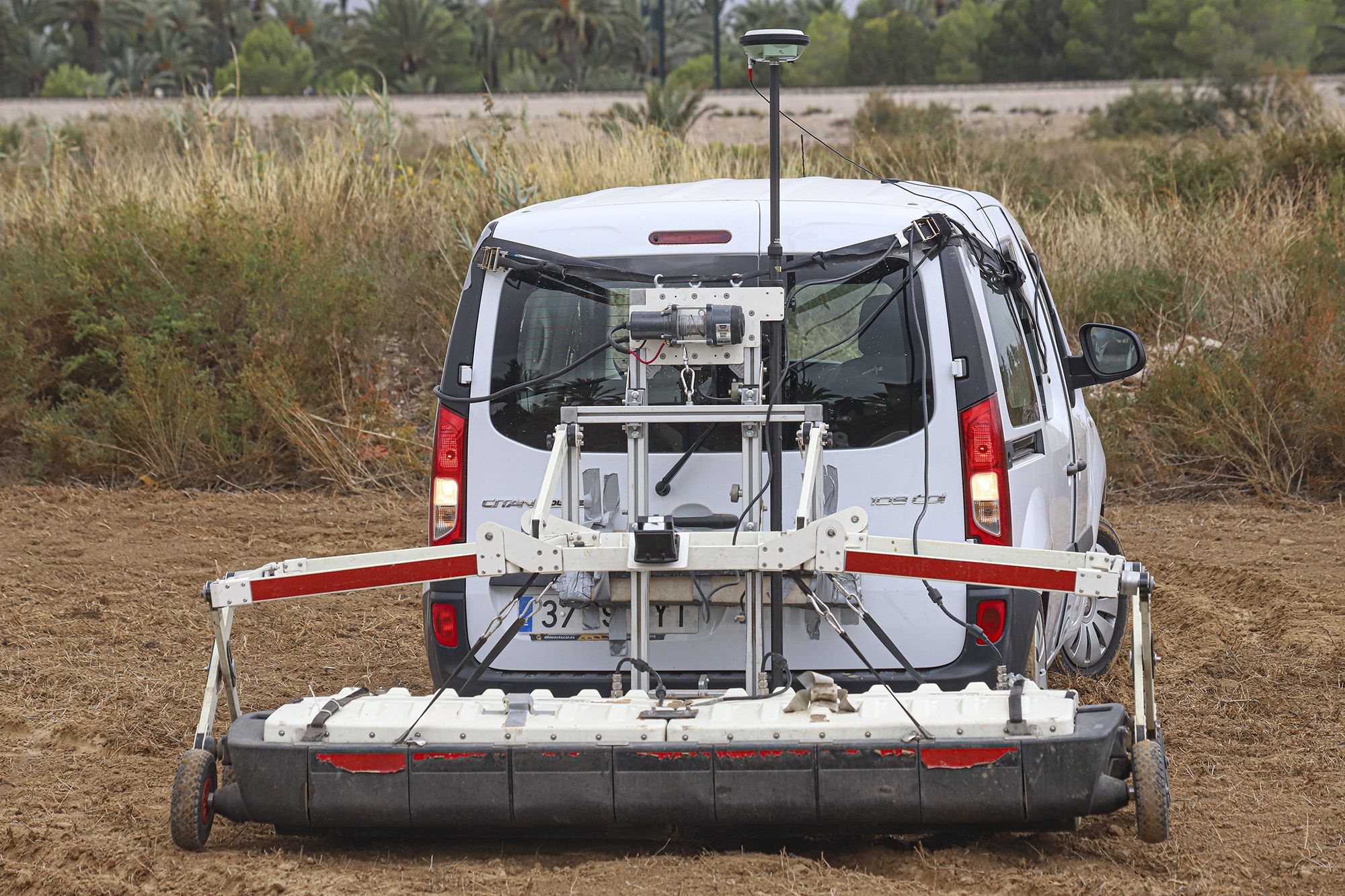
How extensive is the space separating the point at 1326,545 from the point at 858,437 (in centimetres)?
595

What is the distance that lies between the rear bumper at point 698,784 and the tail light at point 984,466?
27.0 inches

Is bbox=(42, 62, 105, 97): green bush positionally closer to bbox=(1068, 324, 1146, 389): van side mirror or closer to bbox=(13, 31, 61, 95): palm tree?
bbox=(13, 31, 61, 95): palm tree

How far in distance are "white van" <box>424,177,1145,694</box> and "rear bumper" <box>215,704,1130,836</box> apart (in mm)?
635

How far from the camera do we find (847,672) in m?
4.49

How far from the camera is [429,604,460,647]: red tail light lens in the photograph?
15.5 feet

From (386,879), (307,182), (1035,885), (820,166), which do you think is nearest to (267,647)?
(386,879)

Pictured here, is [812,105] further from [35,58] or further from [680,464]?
[680,464]

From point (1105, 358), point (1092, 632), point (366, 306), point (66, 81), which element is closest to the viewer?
point (1105, 358)

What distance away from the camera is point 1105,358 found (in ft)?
20.5

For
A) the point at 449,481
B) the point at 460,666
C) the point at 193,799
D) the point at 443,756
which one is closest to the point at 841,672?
the point at 460,666

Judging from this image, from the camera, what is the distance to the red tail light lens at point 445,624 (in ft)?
15.5

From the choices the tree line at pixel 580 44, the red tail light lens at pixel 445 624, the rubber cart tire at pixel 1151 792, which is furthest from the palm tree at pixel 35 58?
the rubber cart tire at pixel 1151 792

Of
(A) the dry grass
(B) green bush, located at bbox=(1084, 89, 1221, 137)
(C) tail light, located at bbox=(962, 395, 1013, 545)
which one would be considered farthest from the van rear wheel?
(B) green bush, located at bbox=(1084, 89, 1221, 137)

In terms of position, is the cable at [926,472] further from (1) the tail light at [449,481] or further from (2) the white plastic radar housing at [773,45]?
(1) the tail light at [449,481]
